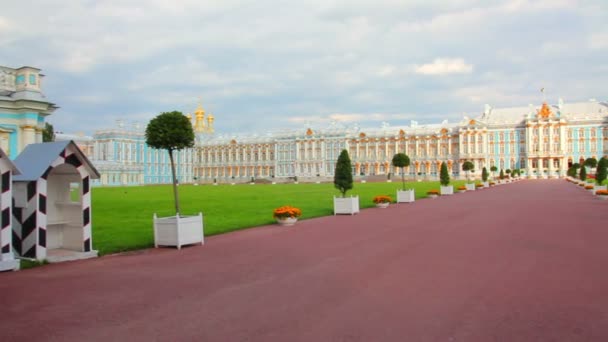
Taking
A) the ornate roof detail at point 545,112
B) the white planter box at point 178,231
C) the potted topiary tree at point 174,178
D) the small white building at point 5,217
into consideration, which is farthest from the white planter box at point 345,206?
the ornate roof detail at point 545,112

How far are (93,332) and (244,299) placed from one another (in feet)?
6.12

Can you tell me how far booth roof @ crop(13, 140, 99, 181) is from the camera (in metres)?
9.30

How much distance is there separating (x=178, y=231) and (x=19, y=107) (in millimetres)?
7908

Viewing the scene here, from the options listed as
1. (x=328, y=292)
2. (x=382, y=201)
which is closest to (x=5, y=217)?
(x=328, y=292)

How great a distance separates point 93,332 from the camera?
5.11m

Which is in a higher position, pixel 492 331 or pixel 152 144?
pixel 152 144

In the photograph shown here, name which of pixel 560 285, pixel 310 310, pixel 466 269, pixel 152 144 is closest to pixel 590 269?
pixel 560 285

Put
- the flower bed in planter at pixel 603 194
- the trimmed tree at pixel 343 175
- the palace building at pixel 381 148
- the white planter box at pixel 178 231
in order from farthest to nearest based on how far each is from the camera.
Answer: the palace building at pixel 381 148 → the flower bed in planter at pixel 603 194 → the trimmed tree at pixel 343 175 → the white planter box at pixel 178 231

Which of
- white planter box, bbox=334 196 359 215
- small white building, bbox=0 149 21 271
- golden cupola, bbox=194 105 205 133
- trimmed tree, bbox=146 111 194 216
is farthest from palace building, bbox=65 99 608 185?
small white building, bbox=0 149 21 271

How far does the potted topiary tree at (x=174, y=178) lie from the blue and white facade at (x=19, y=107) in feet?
18.6

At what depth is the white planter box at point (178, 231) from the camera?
10.9 m

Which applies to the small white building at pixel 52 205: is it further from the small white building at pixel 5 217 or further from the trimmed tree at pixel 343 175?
the trimmed tree at pixel 343 175

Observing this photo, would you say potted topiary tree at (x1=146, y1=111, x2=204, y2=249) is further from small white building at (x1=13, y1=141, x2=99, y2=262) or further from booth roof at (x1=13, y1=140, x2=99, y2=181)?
booth roof at (x1=13, y1=140, x2=99, y2=181)

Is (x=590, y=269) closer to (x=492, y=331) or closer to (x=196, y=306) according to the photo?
(x=492, y=331)
